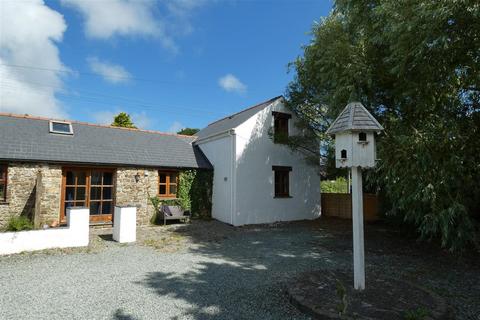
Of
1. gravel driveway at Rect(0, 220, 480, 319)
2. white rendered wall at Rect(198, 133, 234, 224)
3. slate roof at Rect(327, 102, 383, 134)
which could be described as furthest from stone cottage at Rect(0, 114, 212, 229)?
slate roof at Rect(327, 102, 383, 134)

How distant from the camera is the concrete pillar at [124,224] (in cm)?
905

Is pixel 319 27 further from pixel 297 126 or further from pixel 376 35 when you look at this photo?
pixel 297 126

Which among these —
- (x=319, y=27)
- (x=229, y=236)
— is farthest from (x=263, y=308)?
(x=319, y=27)

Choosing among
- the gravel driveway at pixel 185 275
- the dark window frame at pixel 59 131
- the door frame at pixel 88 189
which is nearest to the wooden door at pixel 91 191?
the door frame at pixel 88 189

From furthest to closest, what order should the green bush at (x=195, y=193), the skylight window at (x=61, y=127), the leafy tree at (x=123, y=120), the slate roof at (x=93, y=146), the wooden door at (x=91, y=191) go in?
the leafy tree at (x=123, y=120), the green bush at (x=195, y=193), the skylight window at (x=61, y=127), the wooden door at (x=91, y=191), the slate roof at (x=93, y=146)

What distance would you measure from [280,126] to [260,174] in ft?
9.01

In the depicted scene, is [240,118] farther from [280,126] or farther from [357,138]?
[357,138]

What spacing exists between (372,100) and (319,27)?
3.80 m

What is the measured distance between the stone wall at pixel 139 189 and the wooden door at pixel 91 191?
1.22 ft

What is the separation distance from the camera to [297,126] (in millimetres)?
14398

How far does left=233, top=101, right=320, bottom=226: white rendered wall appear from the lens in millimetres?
12883

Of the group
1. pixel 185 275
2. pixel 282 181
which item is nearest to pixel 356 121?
pixel 185 275

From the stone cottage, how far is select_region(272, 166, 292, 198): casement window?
3.29 m

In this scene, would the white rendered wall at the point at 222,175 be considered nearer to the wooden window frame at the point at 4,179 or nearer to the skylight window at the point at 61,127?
the skylight window at the point at 61,127
